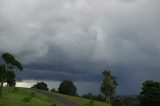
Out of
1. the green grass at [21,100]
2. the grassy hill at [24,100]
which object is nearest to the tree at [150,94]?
the grassy hill at [24,100]

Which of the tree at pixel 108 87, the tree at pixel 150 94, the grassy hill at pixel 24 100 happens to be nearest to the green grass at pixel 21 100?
the grassy hill at pixel 24 100

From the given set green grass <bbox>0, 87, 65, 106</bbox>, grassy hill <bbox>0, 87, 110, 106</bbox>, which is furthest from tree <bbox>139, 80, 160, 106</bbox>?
green grass <bbox>0, 87, 65, 106</bbox>

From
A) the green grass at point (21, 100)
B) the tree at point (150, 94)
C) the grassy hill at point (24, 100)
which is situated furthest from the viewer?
the tree at point (150, 94)

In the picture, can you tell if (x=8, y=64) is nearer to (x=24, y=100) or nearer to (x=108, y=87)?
(x=24, y=100)

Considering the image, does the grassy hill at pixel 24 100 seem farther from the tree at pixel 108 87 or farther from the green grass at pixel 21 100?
the tree at pixel 108 87

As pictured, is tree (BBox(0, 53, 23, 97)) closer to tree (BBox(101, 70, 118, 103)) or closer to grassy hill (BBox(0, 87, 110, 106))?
grassy hill (BBox(0, 87, 110, 106))

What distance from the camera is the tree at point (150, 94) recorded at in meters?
137

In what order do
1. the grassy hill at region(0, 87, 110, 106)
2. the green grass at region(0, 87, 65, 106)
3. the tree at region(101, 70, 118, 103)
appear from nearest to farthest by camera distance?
the green grass at region(0, 87, 65, 106), the grassy hill at region(0, 87, 110, 106), the tree at region(101, 70, 118, 103)

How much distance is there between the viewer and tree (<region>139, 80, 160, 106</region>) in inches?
5379

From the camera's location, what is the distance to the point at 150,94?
452ft

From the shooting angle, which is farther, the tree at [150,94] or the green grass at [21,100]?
the tree at [150,94]

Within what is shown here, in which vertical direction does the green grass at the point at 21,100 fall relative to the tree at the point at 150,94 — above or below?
below

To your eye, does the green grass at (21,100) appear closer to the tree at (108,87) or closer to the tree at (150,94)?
the tree at (150,94)

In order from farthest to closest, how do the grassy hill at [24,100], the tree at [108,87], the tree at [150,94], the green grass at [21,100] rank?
the tree at [108,87]
the tree at [150,94]
the grassy hill at [24,100]
the green grass at [21,100]
